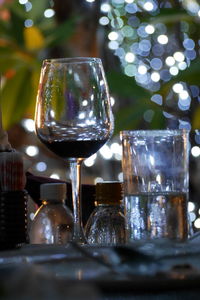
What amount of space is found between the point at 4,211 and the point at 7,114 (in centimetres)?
173

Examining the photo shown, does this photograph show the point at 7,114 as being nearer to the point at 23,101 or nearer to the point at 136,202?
the point at 23,101

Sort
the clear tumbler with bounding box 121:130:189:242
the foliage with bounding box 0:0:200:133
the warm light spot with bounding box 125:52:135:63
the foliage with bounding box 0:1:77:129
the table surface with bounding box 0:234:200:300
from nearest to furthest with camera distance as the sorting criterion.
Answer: the table surface with bounding box 0:234:200:300
the clear tumbler with bounding box 121:130:189:242
the foliage with bounding box 0:0:200:133
the foliage with bounding box 0:1:77:129
the warm light spot with bounding box 125:52:135:63

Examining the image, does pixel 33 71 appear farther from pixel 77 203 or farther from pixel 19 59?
pixel 77 203

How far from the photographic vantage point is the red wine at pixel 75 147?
38.4 inches

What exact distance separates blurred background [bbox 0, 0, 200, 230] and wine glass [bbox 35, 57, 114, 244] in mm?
861

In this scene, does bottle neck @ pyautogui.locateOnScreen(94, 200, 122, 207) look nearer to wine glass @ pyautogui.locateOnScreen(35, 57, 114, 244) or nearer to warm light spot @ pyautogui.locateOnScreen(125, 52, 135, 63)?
wine glass @ pyautogui.locateOnScreen(35, 57, 114, 244)

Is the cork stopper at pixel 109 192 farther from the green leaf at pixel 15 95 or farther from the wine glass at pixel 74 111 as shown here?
the green leaf at pixel 15 95

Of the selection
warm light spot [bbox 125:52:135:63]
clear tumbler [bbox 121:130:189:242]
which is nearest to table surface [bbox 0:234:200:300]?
clear tumbler [bbox 121:130:189:242]

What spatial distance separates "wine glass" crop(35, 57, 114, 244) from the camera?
0.96 meters

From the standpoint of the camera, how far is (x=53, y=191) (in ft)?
3.33

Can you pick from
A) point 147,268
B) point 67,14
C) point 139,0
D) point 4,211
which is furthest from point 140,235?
point 67,14

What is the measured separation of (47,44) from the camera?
2.52 metres

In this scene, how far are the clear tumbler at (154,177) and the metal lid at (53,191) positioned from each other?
12 centimetres

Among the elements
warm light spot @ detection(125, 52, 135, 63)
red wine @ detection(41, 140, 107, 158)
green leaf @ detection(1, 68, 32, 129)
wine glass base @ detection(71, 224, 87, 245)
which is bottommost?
wine glass base @ detection(71, 224, 87, 245)
